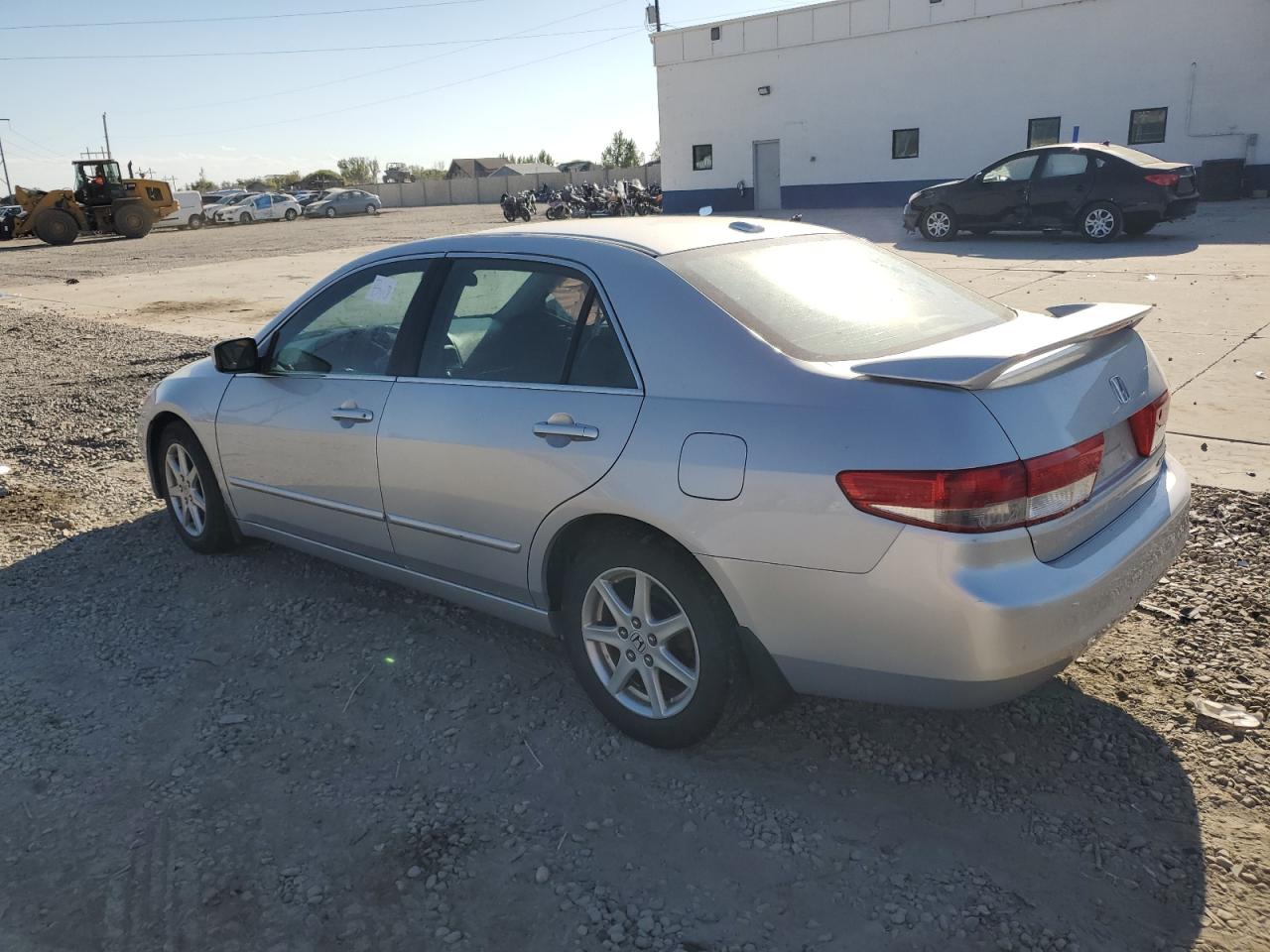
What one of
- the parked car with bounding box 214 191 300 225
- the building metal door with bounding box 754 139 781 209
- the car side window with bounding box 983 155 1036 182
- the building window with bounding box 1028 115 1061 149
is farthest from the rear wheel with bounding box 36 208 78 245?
the building window with bounding box 1028 115 1061 149

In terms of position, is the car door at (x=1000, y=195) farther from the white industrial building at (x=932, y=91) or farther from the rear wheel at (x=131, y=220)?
the rear wheel at (x=131, y=220)

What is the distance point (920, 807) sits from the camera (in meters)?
2.90

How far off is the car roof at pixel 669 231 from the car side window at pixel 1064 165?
48.0 feet

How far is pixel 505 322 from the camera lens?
3664 mm

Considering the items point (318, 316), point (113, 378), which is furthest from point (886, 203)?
point (318, 316)

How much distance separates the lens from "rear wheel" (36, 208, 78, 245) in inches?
1335

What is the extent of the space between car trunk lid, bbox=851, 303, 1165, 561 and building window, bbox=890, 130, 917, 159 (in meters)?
28.7

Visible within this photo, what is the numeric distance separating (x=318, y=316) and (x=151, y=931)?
258 cm

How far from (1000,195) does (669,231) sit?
52.4ft

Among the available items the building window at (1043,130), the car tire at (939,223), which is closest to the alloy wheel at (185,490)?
the car tire at (939,223)

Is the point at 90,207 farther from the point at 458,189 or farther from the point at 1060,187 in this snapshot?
the point at 458,189

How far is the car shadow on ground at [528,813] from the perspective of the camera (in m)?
2.52

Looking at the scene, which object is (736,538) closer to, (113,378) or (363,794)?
(363,794)

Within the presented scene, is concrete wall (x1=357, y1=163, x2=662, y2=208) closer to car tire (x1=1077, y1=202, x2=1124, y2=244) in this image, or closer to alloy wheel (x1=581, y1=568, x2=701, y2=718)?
car tire (x1=1077, y1=202, x2=1124, y2=244)
